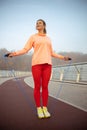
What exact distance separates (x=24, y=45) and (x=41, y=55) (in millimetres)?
144

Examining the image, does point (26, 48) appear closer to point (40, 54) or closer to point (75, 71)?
point (40, 54)

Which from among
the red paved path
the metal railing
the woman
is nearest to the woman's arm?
the woman

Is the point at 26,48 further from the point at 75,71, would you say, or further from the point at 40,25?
the point at 75,71

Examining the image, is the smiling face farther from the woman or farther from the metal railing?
the metal railing

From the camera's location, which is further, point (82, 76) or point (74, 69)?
point (74, 69)

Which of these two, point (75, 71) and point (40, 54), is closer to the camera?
point (40, 54)

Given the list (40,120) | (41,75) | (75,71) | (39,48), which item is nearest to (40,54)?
(39,48)

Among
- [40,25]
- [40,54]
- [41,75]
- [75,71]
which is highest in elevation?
[40,25]

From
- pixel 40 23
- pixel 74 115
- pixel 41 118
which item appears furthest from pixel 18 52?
pixel 74 115

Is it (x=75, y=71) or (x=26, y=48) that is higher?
(x=26, y=48)

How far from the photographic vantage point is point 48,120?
5.14 ft

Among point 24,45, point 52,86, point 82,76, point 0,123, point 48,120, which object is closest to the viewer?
point 0,123

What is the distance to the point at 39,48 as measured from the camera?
1.63 m

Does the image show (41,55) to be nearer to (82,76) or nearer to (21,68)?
(21,68)
